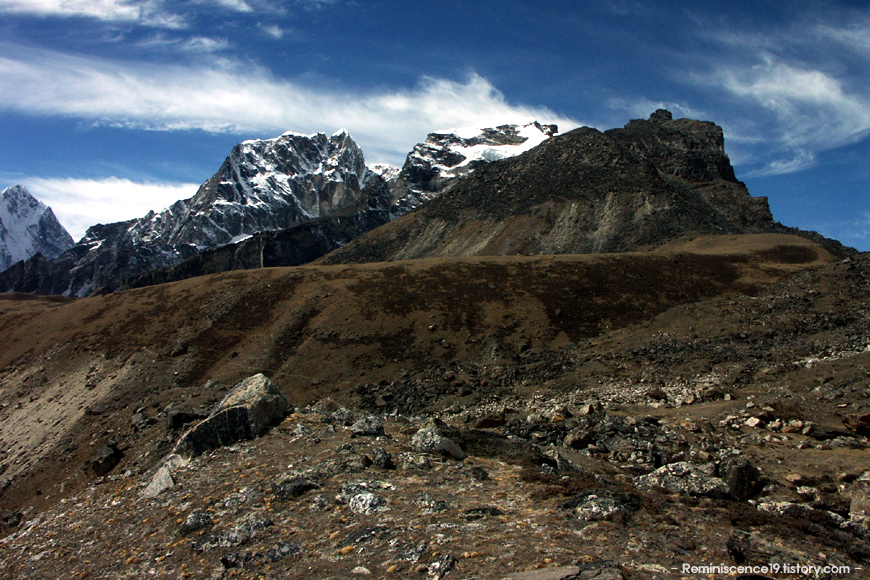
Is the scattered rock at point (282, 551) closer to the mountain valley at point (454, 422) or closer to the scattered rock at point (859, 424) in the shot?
the mountain valley at point (454, 422)

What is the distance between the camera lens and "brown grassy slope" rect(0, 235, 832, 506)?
37844mm

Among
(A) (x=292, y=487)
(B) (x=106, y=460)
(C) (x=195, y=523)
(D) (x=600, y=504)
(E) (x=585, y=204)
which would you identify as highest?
(E) (x=585, y=204)

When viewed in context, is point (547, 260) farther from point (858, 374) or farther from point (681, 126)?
point (681, 126)

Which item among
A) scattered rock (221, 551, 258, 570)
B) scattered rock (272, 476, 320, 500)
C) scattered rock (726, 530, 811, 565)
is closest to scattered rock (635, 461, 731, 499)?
scattered rock (726, 530, 811, 565)

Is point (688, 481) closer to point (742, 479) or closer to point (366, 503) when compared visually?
point (742, 479)

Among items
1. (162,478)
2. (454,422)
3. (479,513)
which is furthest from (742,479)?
(454,422)

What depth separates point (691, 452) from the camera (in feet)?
57.1

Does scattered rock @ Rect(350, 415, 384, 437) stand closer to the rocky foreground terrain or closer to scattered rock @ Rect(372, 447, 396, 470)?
the rocky foreground terrain

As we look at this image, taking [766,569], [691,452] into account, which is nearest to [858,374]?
[691,452]

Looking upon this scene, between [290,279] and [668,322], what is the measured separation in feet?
130

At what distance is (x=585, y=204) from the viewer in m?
107

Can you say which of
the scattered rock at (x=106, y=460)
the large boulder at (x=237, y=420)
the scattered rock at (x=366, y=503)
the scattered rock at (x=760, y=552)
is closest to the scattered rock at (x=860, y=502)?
the scattered rock at (x=760, y=552)

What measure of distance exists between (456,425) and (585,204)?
8901cm

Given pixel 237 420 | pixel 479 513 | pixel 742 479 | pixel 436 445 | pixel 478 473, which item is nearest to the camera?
pixel 479 513
